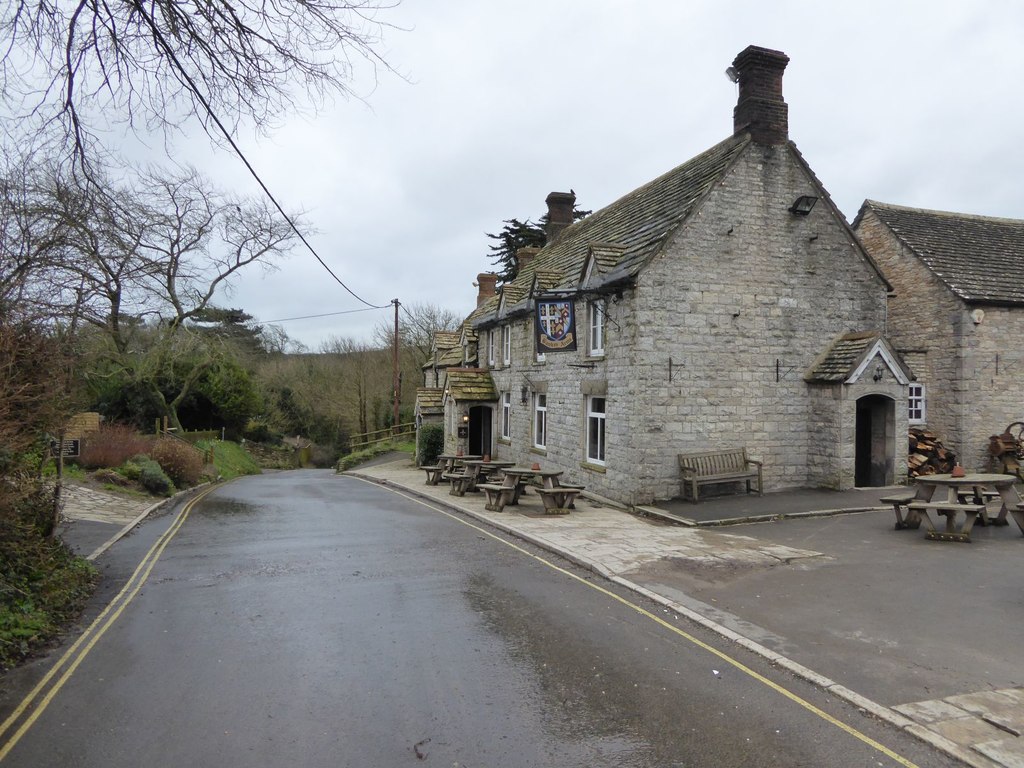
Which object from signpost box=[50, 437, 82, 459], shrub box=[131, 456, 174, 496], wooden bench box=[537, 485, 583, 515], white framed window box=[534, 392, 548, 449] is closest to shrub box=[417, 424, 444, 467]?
white framed window box=[534, 392, 548, 449]

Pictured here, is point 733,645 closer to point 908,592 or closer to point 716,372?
point 908,592

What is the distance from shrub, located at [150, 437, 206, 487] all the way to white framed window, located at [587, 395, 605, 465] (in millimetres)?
13455

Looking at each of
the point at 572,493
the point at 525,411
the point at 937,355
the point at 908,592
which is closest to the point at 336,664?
the point at 908,592

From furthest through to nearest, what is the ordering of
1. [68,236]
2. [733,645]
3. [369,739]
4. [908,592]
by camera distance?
[68,236] → [908,592] → [733,645] → [369,739]

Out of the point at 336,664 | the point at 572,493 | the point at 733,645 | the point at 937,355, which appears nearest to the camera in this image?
the point at 336,664

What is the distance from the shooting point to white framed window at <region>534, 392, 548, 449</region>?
2061 cm

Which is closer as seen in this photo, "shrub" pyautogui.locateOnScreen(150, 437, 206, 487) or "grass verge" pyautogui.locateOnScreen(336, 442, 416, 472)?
"shrub" pyautogui.locateOnScreen(150, 437, 206, 487)

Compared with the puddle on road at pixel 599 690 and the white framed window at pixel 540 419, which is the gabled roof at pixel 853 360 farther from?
the puddle on road at pixel 599 690

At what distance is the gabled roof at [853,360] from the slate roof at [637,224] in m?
4.89

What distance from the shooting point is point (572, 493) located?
14.6m

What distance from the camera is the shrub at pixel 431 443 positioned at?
29.7 metres

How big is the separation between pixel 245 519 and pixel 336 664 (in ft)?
31.8

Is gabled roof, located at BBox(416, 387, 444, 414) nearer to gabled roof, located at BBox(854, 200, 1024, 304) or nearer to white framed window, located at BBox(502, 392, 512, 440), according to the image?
white framed window, located at BBox(502, 392, 512, 440)

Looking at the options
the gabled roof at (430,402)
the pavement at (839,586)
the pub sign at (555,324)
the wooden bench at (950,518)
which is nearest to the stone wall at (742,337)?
the pub sign at (555,324)
